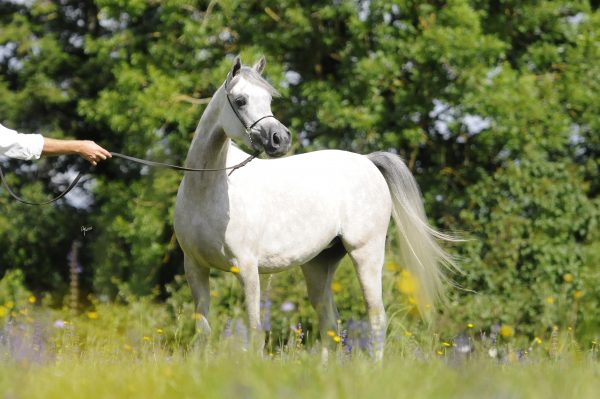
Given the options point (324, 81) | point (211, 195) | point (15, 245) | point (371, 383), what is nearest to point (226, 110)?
point (211, 195)

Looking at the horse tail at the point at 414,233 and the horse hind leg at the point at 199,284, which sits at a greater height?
the horse tail at the point at 414,233

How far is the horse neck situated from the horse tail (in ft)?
6.21

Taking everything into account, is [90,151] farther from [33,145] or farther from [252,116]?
[252,116]

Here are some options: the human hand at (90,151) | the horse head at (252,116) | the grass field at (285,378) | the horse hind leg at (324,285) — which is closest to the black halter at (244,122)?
the horse head at (252,116)

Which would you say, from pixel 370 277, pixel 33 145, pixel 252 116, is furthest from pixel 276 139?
pixel 370 277

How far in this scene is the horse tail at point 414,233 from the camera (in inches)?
279

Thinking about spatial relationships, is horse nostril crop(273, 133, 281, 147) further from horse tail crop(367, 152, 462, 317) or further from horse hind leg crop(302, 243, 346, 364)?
horse tail crop(367, 152, 462, 317)

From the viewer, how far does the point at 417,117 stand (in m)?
13.7

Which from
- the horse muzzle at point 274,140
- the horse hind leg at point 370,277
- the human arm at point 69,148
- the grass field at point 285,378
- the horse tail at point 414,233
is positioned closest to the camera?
the grass field at point 285,378

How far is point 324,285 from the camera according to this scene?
677 centimetres

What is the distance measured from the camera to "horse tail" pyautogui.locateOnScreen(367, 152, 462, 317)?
279 inches

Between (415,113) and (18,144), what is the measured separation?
928 cm

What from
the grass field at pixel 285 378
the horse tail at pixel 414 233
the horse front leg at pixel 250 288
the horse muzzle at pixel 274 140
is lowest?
the grass field at pixel 285 378

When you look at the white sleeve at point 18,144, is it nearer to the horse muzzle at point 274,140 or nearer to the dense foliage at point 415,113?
the horse muzzle at point 274,140
